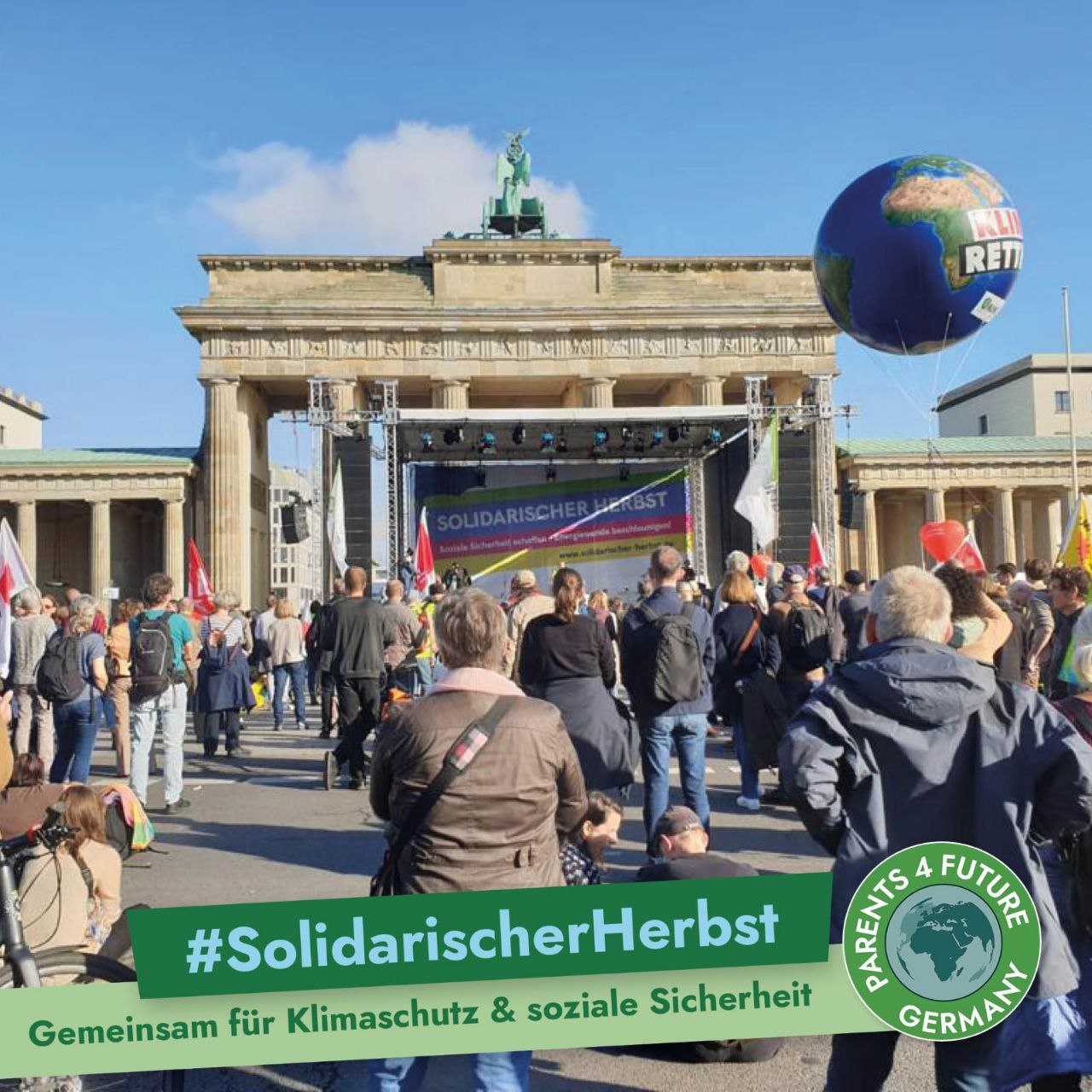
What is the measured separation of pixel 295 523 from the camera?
26.8 metres

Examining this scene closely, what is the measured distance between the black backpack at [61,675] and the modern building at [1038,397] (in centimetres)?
6882

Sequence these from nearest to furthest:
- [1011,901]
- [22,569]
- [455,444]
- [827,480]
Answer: [1011,901] → [22,569] → [455,444] → [827,480]

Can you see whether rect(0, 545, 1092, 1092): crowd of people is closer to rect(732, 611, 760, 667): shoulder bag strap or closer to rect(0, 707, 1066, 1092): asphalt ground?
rect(0, 707, 1066, 1092): asphalt ground

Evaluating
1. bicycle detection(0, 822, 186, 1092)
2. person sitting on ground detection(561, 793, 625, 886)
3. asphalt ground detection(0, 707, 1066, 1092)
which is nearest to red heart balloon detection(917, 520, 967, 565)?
asphalt ground detection(0, 707, 1066, 1092)

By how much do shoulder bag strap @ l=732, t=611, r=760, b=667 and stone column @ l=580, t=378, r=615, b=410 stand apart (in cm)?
3174

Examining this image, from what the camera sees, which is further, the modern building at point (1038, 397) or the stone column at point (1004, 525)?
the modern building at point (1038, 397)

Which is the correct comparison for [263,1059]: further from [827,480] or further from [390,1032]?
[827,480]

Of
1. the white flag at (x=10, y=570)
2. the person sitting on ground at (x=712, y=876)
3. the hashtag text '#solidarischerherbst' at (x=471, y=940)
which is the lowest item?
the person sitting on ground at (x=712, y=876)

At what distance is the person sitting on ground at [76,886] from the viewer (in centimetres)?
400

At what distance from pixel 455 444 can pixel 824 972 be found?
23.6 metres

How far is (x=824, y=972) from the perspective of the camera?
3.09m

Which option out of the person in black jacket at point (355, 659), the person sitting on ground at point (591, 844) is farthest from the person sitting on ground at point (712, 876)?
the person in black jacket at point (355, 659)

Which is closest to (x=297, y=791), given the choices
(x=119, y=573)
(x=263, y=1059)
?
(x=263, y=1059)
